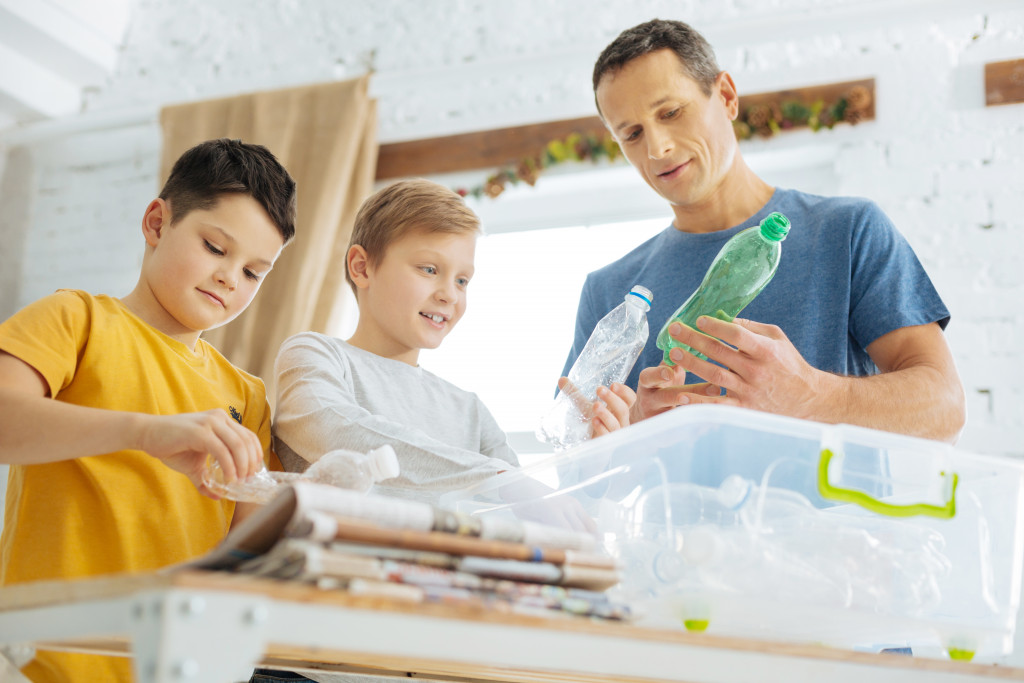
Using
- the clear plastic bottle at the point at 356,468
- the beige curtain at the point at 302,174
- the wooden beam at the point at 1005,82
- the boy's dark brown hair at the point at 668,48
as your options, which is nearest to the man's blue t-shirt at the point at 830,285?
the boy's dark brown hair at the point at 668,48

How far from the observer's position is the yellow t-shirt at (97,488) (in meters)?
0.96

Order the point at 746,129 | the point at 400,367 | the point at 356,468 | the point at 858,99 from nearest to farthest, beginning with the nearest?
1. the point at 356,468
2. the point at 400,367
3. the point at 858,99
4. the point at 746,129

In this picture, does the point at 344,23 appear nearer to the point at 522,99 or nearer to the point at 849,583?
the point at 522,99

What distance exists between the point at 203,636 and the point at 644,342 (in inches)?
42.7

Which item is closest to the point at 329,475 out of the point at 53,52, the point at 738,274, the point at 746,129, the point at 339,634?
the point at 339,634

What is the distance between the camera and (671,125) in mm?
1519

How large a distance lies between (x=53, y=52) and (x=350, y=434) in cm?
288

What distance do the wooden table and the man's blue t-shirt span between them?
0.75 metres

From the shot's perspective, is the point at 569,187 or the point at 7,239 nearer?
the point at 569,187

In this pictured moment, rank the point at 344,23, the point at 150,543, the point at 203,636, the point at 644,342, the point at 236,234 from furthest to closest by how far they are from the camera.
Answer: the point at 344,23 → the point at 644,342 → the point at 236,234 → the point at 150,543 → the point at 203,636

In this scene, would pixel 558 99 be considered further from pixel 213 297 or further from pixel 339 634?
pixel 339 634

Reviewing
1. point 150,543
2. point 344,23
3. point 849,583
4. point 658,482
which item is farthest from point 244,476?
point 344,23

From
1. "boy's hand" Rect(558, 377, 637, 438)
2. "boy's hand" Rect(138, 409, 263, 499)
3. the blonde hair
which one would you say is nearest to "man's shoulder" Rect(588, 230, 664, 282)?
the blonde hair

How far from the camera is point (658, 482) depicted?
79cm
